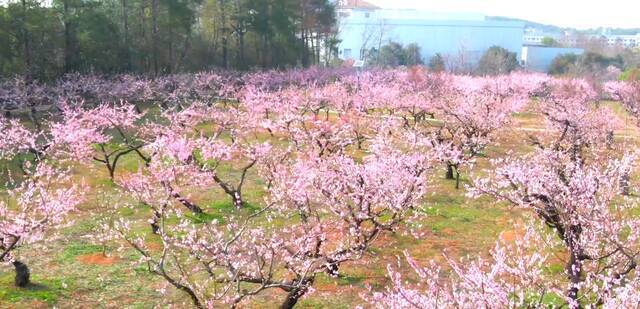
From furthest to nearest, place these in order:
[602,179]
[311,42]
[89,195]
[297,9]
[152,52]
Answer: [311,42], [297,9], [152,52], [89,195], [602,179]

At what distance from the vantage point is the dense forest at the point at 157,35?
35875 mm

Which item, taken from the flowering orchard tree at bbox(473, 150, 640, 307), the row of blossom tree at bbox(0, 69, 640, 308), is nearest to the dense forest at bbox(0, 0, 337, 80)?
the row of blossom tree at bbox(0, 69, 640, 308)

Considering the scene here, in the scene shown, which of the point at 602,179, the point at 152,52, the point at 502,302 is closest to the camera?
the point at 502,302

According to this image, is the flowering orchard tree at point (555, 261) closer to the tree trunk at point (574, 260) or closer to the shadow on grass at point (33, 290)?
the tree trunk at point (574, 260)

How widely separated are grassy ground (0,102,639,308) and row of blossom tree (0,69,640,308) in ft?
1.39

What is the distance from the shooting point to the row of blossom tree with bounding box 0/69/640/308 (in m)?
8.79

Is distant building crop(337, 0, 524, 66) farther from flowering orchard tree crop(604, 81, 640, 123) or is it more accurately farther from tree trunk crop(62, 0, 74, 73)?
tree trunk crop(62, 0, 74, 73)

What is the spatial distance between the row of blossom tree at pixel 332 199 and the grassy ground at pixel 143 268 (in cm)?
42

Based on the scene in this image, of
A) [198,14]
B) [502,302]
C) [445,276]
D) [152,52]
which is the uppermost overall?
[198,14]

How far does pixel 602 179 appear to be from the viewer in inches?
418

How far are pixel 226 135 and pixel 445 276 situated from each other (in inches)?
772

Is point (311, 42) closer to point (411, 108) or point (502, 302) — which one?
point (411, 108)

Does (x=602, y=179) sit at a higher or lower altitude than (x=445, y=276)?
higher

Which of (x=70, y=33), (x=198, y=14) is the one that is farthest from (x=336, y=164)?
(x=198, y=14)
